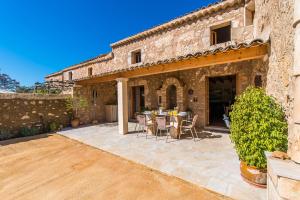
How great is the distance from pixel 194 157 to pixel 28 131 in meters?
7.83

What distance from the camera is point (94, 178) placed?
3293 millimetres

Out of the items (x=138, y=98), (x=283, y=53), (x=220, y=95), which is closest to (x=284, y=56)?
(x=283, y=53)

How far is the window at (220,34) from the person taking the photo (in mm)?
7176

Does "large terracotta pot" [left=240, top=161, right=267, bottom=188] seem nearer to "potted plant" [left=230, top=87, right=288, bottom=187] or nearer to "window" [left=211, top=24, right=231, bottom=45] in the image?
"potted plant" [left=230, top=87, right=288, bottom=187]

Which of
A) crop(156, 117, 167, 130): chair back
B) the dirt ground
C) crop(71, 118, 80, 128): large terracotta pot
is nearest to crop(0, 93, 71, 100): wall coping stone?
crop(71, 118, 80, 128): large terracotta pot

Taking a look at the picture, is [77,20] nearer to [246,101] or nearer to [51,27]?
[51,27]

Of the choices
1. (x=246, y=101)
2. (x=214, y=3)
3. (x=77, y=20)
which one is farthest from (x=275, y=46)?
(x=77, y=20)

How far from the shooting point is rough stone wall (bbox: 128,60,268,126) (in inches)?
239

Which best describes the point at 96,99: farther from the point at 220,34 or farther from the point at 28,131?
the point at 220,34

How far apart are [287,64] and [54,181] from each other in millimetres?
4865

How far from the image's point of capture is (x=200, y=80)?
7258 mm

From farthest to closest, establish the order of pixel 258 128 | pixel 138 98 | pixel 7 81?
pixel 7 81 → pixel 138 98 → pixel 258 128

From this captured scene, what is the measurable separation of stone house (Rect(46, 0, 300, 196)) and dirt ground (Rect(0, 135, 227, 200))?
2000 millimetres

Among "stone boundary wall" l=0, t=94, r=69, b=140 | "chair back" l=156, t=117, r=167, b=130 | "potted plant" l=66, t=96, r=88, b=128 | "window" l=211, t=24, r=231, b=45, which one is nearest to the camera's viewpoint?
"chair back" l=156, t=117, r=167, b=130
